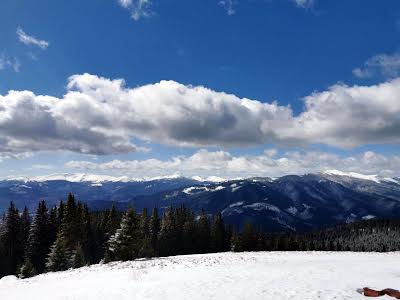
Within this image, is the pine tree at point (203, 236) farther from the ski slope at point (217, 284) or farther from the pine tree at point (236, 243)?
the ski slope at point (217, 284)

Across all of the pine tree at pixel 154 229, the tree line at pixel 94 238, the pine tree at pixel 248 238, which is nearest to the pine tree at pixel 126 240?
the tree line at pixel 94 238

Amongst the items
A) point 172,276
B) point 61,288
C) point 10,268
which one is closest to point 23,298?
point 61,288

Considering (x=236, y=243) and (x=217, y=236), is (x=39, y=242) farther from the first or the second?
(x=217, y=236)

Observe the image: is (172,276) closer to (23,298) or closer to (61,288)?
(61,288)

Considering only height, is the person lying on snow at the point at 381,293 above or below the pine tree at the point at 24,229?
above

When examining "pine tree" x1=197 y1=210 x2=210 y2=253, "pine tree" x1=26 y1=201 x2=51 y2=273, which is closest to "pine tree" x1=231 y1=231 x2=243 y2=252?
"pine tree" x1=197 y1=210 x2=210 y2=253

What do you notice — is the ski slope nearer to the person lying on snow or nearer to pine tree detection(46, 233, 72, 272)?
the person lying on snow

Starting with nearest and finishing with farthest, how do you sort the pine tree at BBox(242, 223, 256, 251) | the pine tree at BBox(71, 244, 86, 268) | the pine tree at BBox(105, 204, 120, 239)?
the pine tree at BBox(71, 244, 86, 268) → the pine tree at BBox(105, 204, 120, 239) → the pine tree at BBox(242, 223, 256, 251)

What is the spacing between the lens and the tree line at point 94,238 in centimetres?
6247

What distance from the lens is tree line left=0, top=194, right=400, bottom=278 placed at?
205 ft

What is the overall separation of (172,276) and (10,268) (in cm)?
6473

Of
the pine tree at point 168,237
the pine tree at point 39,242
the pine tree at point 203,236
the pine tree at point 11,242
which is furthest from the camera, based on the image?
the pine tree at point 203,236

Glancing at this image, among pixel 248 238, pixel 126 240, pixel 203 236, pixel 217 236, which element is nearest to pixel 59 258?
pixel 126 240

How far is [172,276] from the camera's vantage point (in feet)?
102
